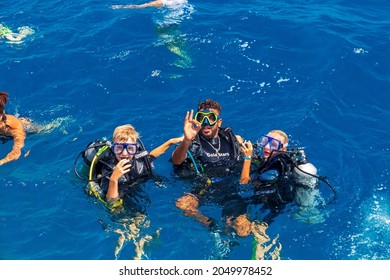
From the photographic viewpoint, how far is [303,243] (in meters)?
7.20

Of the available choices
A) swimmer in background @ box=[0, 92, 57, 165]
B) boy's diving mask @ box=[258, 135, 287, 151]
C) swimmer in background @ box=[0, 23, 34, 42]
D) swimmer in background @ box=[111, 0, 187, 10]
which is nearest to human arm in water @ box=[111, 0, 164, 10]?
swimmer in background @ box=[111, 0, 187, 10]

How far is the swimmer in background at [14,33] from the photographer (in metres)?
12.5

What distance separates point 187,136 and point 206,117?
65 centimetres

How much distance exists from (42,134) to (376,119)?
6.49m

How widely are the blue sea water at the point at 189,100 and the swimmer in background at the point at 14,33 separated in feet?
0.63

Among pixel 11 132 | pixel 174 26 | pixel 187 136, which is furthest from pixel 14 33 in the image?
pixel 187 136

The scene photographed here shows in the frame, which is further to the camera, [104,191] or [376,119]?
[376,119]

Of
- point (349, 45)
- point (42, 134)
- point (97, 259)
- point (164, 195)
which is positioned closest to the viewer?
point (97, 259)

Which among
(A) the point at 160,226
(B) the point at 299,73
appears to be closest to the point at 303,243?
(A) the point at 160,226

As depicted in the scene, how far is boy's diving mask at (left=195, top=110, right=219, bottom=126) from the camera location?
732 centimetres

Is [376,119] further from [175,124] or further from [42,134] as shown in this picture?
[42,134]

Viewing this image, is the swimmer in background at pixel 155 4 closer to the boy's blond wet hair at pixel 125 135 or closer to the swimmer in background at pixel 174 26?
the swimmer in background at pixel 174 26

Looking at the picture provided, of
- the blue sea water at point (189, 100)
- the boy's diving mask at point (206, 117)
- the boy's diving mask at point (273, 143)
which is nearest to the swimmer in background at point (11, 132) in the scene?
the blue sea water at point (189, 100)

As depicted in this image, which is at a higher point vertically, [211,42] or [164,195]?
[211,42]
